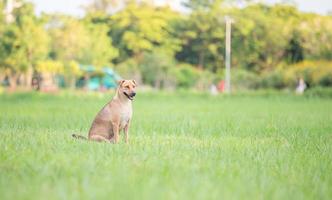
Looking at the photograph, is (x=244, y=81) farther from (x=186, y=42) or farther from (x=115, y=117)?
(x=115, y=117)

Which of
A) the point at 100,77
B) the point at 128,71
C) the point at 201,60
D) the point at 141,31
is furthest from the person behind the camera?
Result: the point at 201,60

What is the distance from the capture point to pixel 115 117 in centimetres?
909

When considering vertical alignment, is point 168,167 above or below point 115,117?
below

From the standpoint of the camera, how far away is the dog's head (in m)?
9.17

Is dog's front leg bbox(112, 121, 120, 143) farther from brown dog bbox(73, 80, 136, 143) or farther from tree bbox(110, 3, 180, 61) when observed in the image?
tree bbox(110, 3, 180, 61)

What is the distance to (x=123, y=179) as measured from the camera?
222 inches

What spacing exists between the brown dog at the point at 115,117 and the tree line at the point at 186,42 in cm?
3326

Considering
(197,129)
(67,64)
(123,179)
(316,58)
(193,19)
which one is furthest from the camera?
(193,19)

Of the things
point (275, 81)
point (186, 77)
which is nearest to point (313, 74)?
point (275, 81)

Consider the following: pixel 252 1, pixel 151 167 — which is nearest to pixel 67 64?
pixel 252 1

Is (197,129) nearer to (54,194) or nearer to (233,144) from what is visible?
(233,144)

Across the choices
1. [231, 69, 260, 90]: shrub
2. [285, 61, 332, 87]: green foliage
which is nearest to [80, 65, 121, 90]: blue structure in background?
[231, 69, 260, 90]: shrub

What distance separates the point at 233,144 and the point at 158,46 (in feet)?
158

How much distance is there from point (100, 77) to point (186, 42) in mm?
11426
